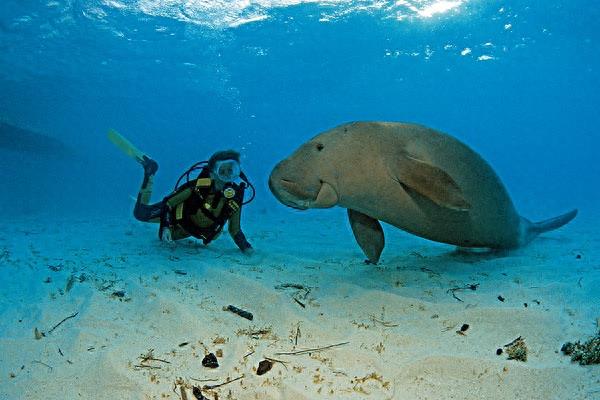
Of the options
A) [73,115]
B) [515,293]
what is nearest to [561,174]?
[73,115]

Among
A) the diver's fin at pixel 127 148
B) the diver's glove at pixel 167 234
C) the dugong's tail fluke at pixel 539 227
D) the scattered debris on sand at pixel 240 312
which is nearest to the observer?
the scattered debris on sand at pixel 240 312

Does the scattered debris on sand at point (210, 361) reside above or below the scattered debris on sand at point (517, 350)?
below

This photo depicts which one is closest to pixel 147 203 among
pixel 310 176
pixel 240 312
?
pixel 240 312

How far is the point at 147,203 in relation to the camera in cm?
800

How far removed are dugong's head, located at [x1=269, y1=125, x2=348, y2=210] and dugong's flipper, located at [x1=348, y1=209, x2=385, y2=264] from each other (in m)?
0.93

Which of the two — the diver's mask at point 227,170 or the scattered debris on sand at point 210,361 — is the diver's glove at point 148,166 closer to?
the diver's mask at point 227,170

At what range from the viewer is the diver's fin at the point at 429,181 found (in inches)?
138

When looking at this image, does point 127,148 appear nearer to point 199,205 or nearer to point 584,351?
point 199,205

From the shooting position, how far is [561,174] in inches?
5069

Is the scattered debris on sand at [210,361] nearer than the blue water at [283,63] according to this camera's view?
Yes

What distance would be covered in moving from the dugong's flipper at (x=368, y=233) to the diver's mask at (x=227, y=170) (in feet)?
7.11

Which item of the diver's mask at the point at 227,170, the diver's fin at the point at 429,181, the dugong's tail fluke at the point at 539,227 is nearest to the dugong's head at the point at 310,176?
the diver's fin at the point at 429,181

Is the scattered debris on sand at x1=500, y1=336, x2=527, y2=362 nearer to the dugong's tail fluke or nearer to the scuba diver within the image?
the dugong's tail fluke

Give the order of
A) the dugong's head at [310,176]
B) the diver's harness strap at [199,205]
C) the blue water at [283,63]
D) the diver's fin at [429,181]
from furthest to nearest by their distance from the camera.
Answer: the blue water at [283,63], the diver's harness strap at [199,205], the diver's fin at [429,181], the dugong's head at [310,176]
